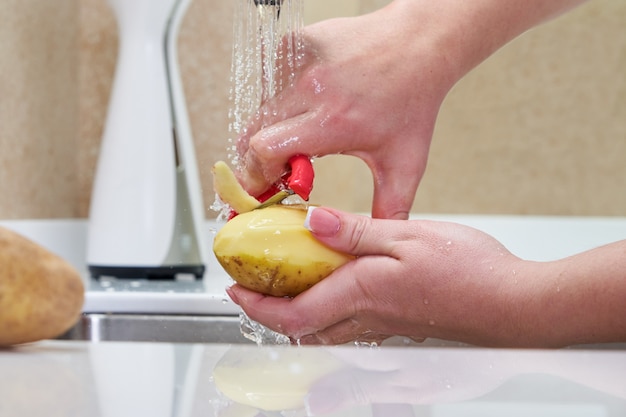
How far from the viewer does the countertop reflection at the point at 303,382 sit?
25 centimetres

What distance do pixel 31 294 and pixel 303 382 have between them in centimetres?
16

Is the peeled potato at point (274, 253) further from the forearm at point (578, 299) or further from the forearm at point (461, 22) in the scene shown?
the forearm at point (461, 22)

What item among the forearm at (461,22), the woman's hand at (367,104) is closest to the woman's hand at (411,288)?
the woman's hand at (367,104)

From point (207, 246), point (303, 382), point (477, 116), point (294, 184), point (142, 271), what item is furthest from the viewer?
point (477, 116)

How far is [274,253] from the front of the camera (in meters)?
0.56

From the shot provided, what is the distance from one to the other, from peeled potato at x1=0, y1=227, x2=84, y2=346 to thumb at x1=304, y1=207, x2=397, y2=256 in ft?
0.62

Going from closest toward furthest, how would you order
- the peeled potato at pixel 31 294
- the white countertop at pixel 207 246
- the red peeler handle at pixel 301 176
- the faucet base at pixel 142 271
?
1. the peeled potato at pixel 31 294
2. the red peeler handle at pixel 301 176
3. the white countertop at pixel 207 246
4. the faucet base at pixel 142 271

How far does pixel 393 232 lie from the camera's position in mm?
580

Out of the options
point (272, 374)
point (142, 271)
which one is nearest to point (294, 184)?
point (272, 374)

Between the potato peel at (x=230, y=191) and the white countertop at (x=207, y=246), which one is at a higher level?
the potato peel at (x=230, y=191)

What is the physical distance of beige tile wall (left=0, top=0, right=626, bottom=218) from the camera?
1.36 meters

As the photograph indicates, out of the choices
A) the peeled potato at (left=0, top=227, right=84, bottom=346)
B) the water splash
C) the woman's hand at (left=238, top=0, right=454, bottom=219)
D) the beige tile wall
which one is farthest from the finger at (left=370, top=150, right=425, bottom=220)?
the beige tile wall

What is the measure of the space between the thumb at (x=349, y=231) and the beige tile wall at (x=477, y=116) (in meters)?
0.78

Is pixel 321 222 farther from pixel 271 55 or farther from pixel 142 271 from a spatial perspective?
pixel 142 271
